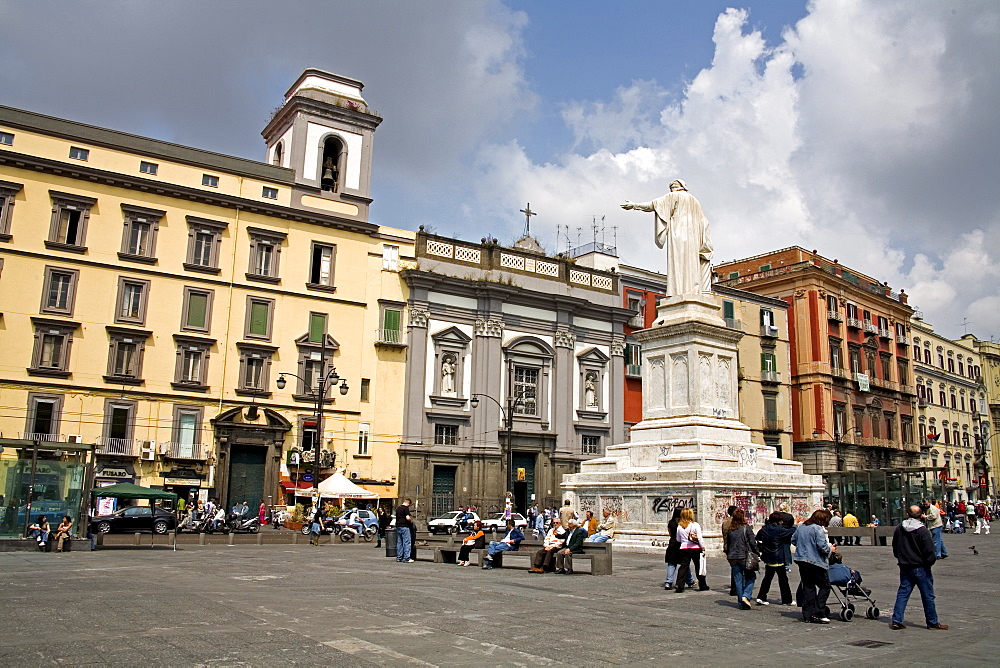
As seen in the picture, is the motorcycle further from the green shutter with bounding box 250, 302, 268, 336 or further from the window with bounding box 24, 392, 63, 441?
the green shutter with bounding box 250, 302, 268, 336

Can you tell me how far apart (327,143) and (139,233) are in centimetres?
1123

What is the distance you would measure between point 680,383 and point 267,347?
24.3m

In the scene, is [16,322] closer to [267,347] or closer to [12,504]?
[267,347]

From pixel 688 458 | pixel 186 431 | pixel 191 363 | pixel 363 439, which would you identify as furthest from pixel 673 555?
pixel 191 363

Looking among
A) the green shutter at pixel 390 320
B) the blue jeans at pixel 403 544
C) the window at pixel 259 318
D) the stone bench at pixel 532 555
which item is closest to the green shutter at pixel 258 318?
the window at pixel 259 318

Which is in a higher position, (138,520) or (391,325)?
(391,325)

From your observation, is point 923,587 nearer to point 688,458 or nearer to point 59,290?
point 688,458

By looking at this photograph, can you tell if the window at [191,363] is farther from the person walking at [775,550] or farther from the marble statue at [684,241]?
the person walking at [775,550]

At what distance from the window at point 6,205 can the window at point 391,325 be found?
17080 mm

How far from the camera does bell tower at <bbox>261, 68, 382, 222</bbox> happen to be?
43125 mm

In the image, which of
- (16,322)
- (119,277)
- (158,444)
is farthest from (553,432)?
(16,322)

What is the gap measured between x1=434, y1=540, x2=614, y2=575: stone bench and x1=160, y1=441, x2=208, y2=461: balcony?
2063cm

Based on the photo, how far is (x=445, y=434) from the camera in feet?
146

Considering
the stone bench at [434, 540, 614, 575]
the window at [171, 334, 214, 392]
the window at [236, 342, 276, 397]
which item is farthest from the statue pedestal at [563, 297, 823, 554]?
the window at [171, 334, 214, 392]
